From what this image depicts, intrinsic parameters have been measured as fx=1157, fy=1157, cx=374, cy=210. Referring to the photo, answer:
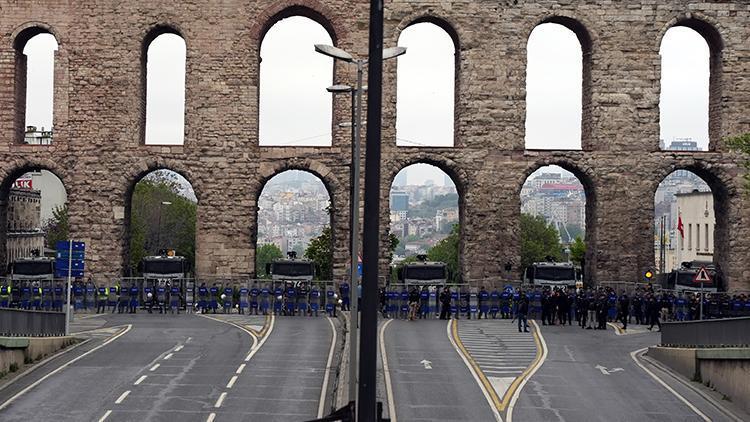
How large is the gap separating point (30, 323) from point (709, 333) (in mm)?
20623

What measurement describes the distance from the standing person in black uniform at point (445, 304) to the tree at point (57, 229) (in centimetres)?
4756

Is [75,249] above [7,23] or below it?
below

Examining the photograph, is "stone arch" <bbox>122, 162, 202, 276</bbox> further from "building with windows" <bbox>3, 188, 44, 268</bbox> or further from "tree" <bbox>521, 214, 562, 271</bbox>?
"tree" <bbox>521, 214, 562, 271</bbox>

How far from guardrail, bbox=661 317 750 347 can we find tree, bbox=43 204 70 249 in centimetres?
6135

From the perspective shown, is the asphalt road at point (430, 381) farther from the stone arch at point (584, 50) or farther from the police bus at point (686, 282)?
the stone arch at point (584, 50)

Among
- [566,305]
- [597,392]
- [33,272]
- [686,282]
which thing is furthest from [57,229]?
[597,392]

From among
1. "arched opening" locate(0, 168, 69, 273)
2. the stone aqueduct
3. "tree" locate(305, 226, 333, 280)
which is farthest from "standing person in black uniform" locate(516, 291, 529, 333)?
"arched opening" locate(0, 168, 69, 273)

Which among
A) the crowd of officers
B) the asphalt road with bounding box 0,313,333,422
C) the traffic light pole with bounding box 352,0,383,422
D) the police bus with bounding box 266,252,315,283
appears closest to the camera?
the traffic light pole with bounding box 352,0,383,422

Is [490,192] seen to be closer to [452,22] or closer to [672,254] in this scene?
[452,22]

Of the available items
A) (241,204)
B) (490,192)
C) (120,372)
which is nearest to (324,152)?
(241,204)

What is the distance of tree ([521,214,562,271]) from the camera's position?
122 meters

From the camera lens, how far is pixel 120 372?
106ft

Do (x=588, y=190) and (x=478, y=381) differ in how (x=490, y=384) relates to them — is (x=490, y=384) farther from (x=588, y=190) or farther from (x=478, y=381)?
(x=588, y=190)

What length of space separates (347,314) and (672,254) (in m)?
77.1
